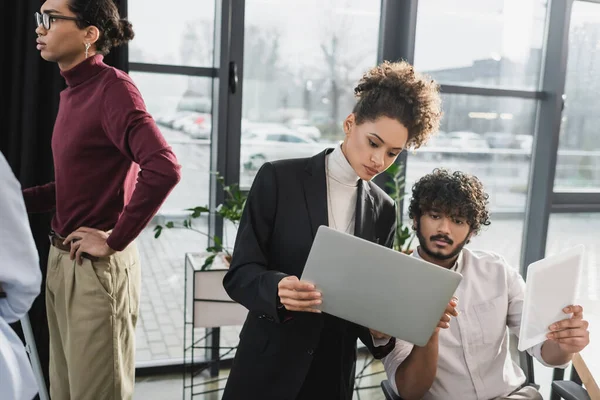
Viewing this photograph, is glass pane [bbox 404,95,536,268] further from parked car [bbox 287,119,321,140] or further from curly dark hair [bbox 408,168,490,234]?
curly dark hair [bbox 408,168,490,234]

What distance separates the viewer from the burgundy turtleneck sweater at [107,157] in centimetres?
150

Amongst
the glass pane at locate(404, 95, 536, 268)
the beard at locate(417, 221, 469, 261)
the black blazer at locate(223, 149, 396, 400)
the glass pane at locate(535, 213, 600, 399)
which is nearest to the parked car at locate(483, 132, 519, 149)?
the glass pane at locate(404, 95, 536, 268)

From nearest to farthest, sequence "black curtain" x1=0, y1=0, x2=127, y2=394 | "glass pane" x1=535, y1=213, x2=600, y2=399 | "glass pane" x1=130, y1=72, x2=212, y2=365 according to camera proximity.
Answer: "black curtain" x1=0, y1=0, x2=127, y2=394 → "glass pane" x1=130, y1=72, x2=212, y2=365 → "glass pane" x1=535, y1=213, x2=600, y2=399

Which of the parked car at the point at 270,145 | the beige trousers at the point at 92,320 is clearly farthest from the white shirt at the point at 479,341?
the parked car at the point at 270,145

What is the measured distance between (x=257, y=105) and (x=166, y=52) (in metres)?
0.52

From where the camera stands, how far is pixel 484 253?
1.71m

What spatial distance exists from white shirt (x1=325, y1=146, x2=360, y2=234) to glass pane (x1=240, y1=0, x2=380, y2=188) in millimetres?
1611

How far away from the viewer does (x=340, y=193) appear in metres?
1.33

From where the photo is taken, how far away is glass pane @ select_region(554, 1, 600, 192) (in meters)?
3.51

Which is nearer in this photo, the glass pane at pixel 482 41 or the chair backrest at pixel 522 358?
the chair backrest at pixel 522 358

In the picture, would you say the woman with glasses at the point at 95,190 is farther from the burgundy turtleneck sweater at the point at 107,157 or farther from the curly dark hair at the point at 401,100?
the curly dark hair at the point at 401,100

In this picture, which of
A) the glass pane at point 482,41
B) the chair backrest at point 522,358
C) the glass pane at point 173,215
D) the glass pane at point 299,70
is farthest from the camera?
the glass pane at point 482,41

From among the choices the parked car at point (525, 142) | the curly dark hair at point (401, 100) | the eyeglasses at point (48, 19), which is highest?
the eyeglasses at point (48, 19)

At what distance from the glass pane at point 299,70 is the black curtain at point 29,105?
2.53 ft
